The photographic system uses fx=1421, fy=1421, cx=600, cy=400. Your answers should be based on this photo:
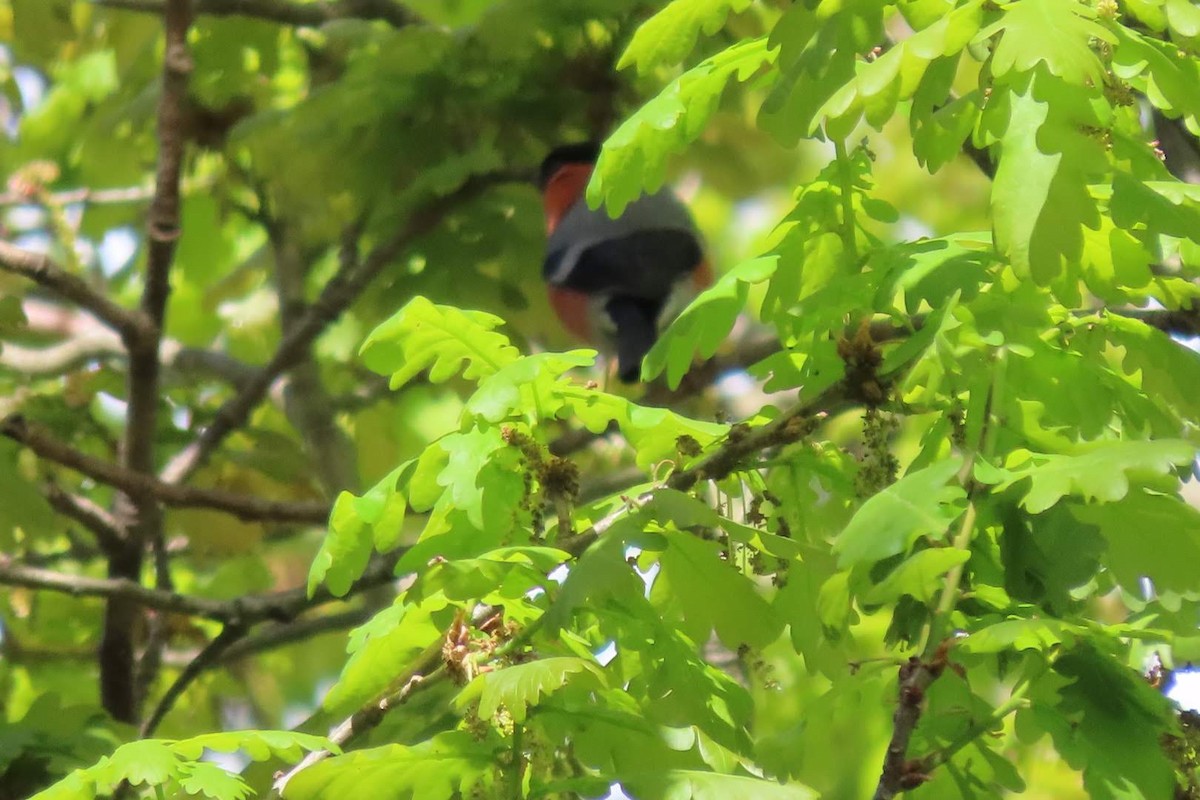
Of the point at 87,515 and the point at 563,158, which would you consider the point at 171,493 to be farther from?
the point at 563,158

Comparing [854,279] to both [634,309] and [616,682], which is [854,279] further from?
[634,309]

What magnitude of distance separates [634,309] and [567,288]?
7.9 inches

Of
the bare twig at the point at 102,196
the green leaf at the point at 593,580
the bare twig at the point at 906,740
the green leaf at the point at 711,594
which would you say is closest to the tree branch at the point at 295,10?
the bare twig at the point at 102,196

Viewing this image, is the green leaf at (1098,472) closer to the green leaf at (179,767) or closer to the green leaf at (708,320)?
the green leaf at (708,320)

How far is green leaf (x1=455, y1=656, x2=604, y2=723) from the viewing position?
3.46ft

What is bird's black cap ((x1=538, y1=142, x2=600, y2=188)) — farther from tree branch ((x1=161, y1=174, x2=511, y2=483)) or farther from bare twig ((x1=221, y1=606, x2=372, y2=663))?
bare twig ((x1=221, y1=606, x2=372, y2=663))

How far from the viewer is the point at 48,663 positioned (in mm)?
3160

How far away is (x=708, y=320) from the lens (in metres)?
1.40

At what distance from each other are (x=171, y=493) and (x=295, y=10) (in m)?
1.43

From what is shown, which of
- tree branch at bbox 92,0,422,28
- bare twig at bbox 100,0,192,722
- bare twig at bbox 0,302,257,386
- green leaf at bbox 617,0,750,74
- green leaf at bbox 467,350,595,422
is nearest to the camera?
green leaf at bbox 467,350,595,422

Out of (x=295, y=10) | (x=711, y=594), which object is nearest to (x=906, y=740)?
(x=711, y=594)

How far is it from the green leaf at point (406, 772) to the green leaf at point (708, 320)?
41 centimetres

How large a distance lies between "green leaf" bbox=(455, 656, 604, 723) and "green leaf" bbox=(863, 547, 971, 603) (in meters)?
0.23

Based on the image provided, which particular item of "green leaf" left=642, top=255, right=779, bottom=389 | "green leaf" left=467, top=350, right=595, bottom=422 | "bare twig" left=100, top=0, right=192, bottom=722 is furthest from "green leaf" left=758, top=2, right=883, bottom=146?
"bare twig" left=100, top=0, right=192, bottom=722
